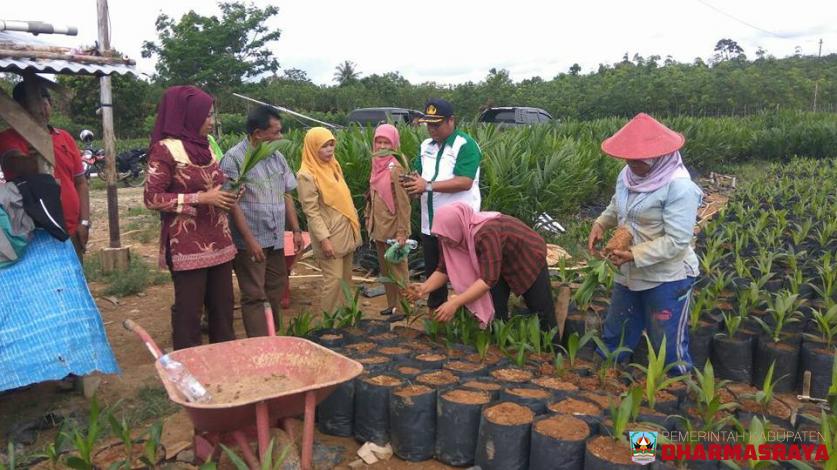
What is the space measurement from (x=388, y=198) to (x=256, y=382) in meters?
2.06

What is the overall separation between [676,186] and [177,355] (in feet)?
7.35

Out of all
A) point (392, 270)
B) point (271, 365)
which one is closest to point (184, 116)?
point (271, 365)

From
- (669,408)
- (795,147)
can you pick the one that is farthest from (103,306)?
(795,147)

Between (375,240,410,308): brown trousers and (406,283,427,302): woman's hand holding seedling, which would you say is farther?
(375,240,410,308): brown trousers

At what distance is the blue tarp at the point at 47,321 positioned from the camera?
2746 millimetres

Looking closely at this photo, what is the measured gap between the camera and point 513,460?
7.79 feet

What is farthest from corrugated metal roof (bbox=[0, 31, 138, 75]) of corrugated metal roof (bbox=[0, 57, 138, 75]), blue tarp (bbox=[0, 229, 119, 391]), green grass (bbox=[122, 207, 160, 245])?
green grass (bbox=[122, 207, 160, 245])

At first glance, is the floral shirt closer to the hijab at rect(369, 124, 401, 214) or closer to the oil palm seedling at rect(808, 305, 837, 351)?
the hijab at rect(369, 124, 401, 214)

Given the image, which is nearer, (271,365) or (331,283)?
(271,365)

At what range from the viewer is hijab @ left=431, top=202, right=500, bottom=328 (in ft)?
10.3

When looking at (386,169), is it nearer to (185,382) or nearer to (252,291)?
(252,291)

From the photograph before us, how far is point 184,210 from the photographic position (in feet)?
9.59

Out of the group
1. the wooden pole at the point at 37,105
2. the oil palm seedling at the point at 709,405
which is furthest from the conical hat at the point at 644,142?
the wooden pole at the point at 37,105

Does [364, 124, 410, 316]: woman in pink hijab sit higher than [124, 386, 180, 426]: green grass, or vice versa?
[364, 124, 410, 316]: woman in pink hijab
